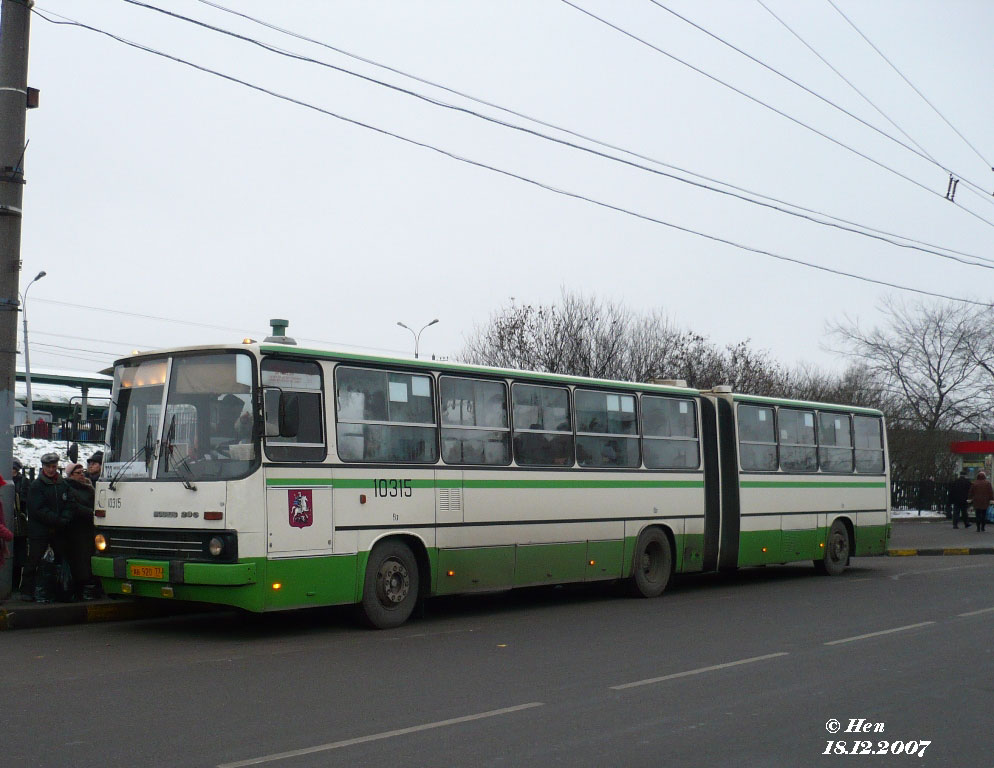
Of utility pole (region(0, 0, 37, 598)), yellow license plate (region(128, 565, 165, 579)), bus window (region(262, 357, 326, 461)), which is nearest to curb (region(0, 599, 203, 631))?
utility pole (region(0, 0, 37, 598))

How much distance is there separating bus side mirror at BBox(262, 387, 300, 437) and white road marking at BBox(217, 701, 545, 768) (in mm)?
4207

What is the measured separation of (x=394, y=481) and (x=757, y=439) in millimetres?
8086

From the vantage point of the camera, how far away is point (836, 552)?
20.4 meters

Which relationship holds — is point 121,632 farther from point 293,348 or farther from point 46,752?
point 46,752

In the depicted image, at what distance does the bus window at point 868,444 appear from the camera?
829 inches

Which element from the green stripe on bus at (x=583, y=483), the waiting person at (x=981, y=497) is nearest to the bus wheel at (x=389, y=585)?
the green stripe on bus at (x=583, y=483)

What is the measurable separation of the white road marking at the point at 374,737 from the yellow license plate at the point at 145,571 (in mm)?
4809

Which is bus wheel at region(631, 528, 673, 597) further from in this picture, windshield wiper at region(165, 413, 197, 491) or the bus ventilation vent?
windshield wiper at region(165, 413, 197, 491)

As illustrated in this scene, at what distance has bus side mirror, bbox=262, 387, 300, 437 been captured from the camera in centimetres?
1108

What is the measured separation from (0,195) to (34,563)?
4292mm

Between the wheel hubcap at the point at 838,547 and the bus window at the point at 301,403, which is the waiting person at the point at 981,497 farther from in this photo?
the bus window at the point at 301,403

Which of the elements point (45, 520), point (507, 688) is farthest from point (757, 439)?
point (45, 520)

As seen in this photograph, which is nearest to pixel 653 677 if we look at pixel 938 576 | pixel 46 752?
pixel 46 752

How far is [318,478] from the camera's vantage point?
38.3 feet
